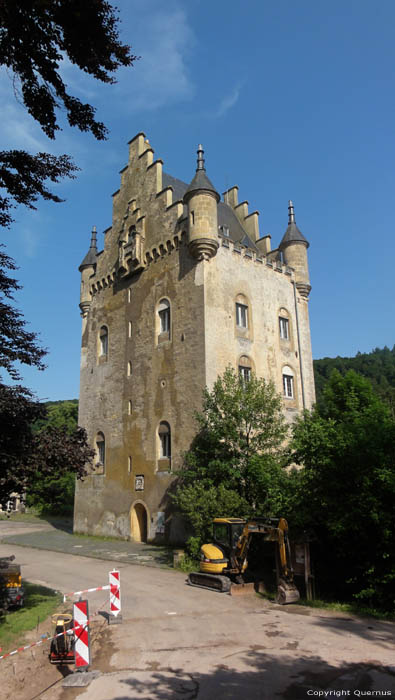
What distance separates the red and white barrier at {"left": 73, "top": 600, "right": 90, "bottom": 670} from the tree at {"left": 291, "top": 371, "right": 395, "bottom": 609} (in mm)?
6904

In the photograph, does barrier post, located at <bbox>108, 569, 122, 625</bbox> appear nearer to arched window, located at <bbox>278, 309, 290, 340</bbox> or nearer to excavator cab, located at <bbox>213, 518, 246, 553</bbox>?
excavator cab, located at <bbox>213, 518, 246, 553</bbox>

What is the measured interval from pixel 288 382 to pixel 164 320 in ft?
27.5

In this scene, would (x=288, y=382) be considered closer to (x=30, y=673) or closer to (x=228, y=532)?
(x=228, y=532)

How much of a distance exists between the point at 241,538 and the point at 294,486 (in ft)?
8.71

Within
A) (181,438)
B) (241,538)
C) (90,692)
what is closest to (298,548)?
(241,538)

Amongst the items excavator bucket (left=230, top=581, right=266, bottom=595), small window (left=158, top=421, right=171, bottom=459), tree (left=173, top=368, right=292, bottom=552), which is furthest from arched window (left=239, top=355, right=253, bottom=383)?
excavator bucket (left=230, top=581, right=266, bottom=595)

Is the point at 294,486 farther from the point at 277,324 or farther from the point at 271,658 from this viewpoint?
the point at 277,324

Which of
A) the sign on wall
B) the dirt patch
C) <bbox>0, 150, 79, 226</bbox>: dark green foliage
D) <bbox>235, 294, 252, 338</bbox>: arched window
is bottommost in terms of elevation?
the dirt patch

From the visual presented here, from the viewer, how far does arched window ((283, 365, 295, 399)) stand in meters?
29.0

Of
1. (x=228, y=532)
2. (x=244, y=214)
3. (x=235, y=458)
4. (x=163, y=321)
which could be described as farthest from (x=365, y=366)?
(x=228, y=532)

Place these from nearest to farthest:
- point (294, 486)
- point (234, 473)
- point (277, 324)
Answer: point (294, 486) → point (234, 473) → point (277, 324)

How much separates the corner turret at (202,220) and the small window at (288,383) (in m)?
8.64

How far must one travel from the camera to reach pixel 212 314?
25344 millimetres

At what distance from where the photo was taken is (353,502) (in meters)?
12.7
